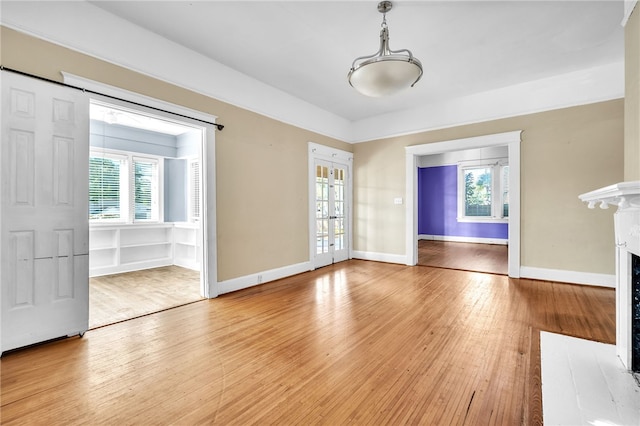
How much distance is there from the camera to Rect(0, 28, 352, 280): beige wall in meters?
2.95

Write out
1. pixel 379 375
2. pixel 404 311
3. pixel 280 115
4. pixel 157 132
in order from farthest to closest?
pixel 157 132, pixel 280 115, pixel 404 311, pixel 379 375

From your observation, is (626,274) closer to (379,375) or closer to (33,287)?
(379,375)

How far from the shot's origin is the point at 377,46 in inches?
141

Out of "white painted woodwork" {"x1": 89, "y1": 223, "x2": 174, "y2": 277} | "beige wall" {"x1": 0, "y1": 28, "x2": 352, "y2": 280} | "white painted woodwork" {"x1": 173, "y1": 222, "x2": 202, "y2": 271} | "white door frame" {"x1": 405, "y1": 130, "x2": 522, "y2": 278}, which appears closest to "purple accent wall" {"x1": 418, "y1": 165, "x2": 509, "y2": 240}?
"white door frame" {"x1": 405, "y1": 130, "x2": 522, "y2": 278}

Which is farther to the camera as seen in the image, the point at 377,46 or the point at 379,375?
the point at 377,46

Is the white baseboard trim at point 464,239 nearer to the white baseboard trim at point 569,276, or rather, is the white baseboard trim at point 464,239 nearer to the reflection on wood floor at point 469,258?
the reflection on wood floor at point 469,258

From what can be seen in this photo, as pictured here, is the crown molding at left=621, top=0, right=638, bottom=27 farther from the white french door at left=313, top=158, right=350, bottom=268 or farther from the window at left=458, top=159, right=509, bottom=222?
the window at left=458, top=159, right=509, bottom=222

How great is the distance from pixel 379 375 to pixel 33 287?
9.93ft

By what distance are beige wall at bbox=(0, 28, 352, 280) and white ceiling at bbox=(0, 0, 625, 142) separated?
0.15 m

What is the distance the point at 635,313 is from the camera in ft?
6.91

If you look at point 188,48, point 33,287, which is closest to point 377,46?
point 188,48

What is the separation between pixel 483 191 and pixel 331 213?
6025 mm

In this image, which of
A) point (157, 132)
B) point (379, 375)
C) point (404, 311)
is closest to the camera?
point (379, 375)

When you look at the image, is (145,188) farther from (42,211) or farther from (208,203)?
(42,211)
